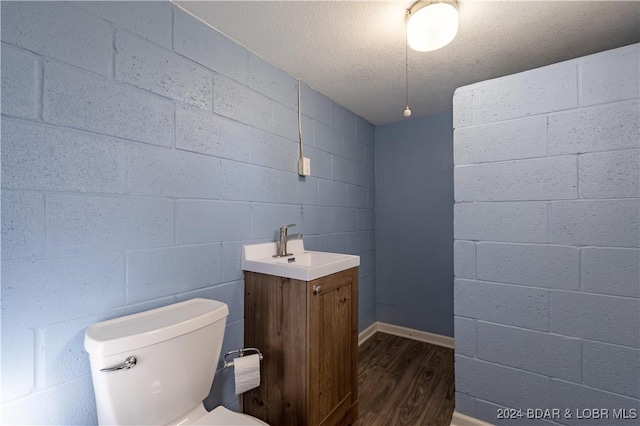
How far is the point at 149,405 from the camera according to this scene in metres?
0.96

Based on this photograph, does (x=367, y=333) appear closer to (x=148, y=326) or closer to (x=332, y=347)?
(x=332, y=347)

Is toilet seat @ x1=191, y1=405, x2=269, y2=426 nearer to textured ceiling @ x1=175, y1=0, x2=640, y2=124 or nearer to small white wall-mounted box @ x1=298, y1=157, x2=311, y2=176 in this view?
small white wall-mounted box @ x1=298, y1=157, x2=311, y2=176

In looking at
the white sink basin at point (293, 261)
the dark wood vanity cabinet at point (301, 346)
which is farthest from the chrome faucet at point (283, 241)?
the dark wood vanity cabinet at point (301, 346)

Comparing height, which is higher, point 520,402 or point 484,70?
point 484,70

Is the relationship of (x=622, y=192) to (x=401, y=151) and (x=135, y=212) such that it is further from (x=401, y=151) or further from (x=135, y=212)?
(x=135, y=212)

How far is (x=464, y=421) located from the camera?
1.58 m

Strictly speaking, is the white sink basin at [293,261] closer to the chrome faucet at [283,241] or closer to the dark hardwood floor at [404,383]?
the chrome faucet at [283,241]

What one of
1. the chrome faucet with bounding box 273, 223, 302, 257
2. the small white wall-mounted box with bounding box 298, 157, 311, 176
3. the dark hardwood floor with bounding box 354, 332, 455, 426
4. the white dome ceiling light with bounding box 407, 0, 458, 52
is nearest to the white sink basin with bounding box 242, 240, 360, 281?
the chrome faucet with bounding box 273, 223, 302, 257

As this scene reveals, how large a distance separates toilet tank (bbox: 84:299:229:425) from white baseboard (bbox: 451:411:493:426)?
4.54ft

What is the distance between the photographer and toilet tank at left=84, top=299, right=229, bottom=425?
88 centimetres

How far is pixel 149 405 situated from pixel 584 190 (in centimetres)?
200

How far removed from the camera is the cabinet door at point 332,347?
1.36 meters

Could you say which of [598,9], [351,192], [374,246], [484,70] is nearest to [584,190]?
[598,9]

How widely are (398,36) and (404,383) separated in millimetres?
2254
